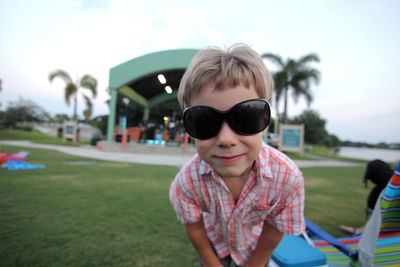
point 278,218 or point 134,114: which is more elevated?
→ point 134,114

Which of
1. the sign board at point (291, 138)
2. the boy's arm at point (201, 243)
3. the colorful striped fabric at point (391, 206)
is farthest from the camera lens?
the sign board at point (291, 138)

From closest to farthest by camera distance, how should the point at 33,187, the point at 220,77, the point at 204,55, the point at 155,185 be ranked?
the point at 220,77 < the point at 204,55 < the point at 33,187 < the point at 155,185

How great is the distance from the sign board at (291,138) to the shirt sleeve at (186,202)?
55.2 feet

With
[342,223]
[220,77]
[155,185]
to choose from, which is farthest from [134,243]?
[342,223]

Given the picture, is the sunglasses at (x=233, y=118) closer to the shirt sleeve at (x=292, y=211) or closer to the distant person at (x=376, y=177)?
the shirt sleeve at (x=292, y=211)

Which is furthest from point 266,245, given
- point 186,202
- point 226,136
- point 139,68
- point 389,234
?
point 139,68

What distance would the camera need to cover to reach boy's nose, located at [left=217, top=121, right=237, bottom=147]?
90 centimetres

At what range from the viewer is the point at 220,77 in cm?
93

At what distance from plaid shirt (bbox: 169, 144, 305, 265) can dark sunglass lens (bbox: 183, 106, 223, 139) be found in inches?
12.6

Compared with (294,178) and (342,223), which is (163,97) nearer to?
(294,178)

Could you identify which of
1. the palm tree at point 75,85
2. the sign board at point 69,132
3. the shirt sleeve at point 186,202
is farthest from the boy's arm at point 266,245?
the sign board at point 69,132

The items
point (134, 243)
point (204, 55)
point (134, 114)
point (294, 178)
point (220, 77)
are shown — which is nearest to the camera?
point (220, 77)

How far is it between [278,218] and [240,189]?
272 millimetres

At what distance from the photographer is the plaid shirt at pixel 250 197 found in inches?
46.3
